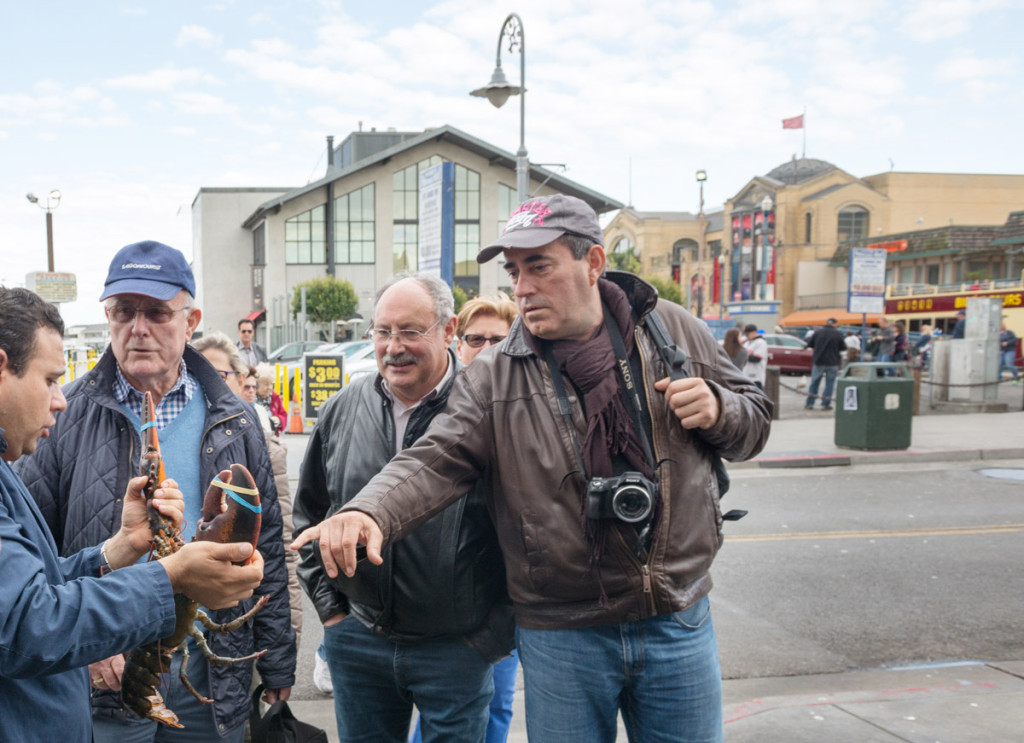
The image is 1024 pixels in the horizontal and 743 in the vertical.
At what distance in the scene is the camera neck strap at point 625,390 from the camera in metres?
2.31

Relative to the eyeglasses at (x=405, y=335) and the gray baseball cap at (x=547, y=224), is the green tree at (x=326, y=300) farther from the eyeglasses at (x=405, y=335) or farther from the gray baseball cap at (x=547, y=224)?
the gray baseball cap at (x=547, y=224)

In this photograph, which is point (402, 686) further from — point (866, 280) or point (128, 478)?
point (866, 280)

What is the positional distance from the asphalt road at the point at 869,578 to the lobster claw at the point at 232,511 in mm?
3923

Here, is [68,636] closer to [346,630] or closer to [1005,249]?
[346,630]

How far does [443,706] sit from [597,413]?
1133 mm

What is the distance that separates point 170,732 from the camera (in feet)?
8.16

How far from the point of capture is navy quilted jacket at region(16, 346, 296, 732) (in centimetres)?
245

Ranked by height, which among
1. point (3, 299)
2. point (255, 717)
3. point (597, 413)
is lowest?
point (255, 717)

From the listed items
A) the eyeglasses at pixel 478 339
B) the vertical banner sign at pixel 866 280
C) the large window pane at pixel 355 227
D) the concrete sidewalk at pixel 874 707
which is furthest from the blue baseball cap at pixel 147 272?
the large window pane at pixel 355 227

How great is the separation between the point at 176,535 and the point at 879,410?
12053 millimetres

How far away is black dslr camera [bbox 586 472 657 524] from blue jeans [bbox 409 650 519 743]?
1655 mm

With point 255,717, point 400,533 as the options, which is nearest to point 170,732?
point 255,717

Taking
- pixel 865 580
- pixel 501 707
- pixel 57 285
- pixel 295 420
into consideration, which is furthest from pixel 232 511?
pixel 57 285

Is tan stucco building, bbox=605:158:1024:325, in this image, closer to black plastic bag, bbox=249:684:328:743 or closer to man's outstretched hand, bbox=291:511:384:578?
black plastic bag, bbox=249:684:328:743
